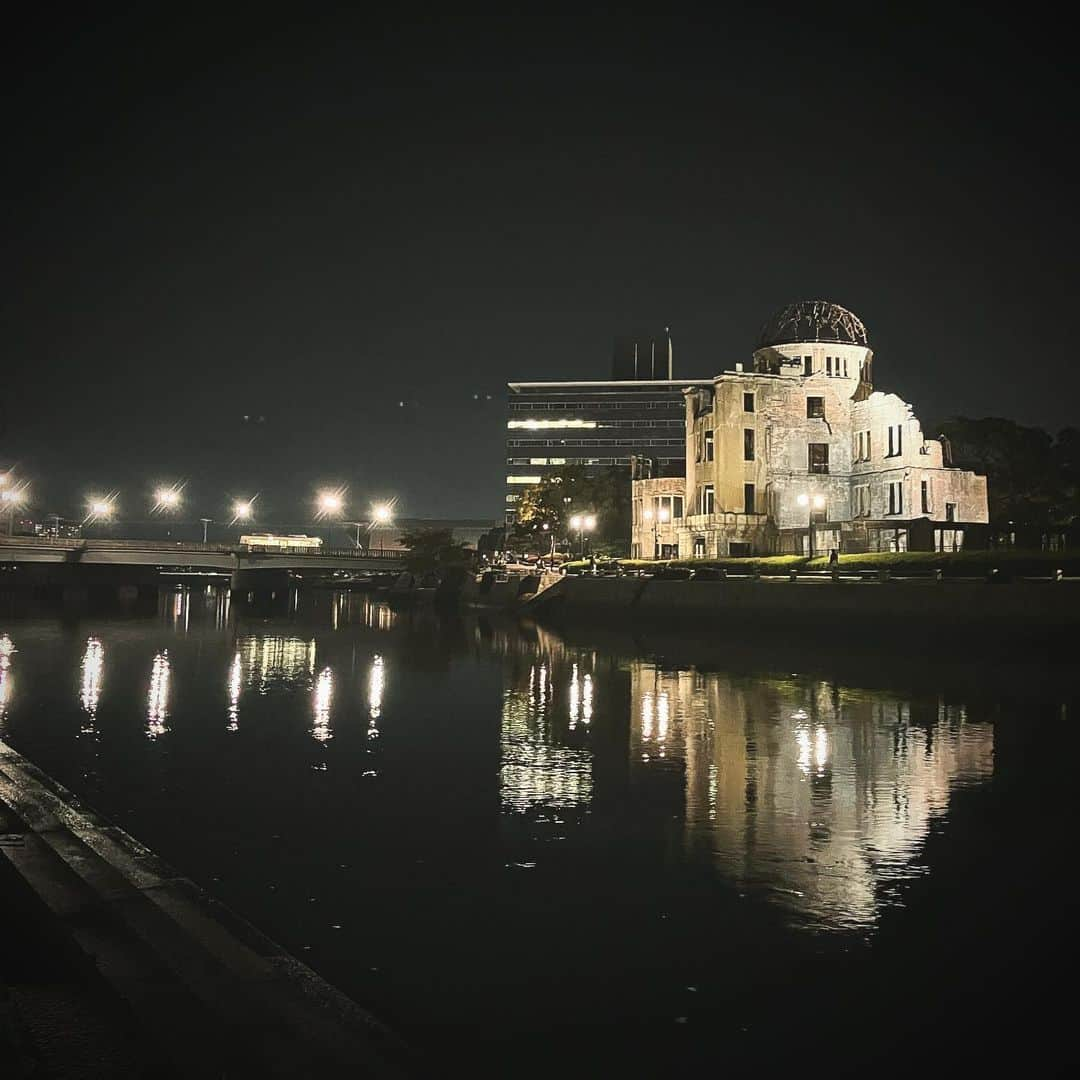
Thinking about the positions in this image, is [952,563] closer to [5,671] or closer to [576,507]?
[5,671]

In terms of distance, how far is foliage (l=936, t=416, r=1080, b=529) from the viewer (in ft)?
310

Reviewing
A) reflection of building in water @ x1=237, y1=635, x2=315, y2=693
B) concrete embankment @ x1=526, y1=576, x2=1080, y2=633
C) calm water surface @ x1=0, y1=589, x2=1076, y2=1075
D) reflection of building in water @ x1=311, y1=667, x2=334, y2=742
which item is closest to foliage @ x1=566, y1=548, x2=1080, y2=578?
concrete embankment @ x1=526, y1=576, x2=1080, y2=633

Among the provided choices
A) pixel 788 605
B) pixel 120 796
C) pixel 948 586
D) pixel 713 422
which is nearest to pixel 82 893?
pixel 120 796

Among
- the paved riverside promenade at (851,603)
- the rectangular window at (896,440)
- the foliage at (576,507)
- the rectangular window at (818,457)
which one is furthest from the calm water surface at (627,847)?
the foliage at (576,507)

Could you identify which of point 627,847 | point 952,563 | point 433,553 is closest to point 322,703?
point 627,847

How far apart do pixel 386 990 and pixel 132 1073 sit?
357 centimetres

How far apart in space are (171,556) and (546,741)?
90187 millimetres

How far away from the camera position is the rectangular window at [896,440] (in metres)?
88.5

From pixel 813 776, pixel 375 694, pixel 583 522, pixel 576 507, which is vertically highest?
pixel 576 507

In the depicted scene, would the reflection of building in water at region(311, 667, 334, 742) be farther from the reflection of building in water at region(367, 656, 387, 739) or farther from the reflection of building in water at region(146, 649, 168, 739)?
the reflection of building in water at region(146, 649, 168, 739)

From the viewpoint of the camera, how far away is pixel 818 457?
98062 mm

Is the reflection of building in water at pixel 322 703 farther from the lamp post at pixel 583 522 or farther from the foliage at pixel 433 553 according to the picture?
the foliage at pixel 433 553

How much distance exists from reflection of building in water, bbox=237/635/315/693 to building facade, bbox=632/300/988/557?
43159 mm

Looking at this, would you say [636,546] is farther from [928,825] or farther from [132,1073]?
[132,1073]
